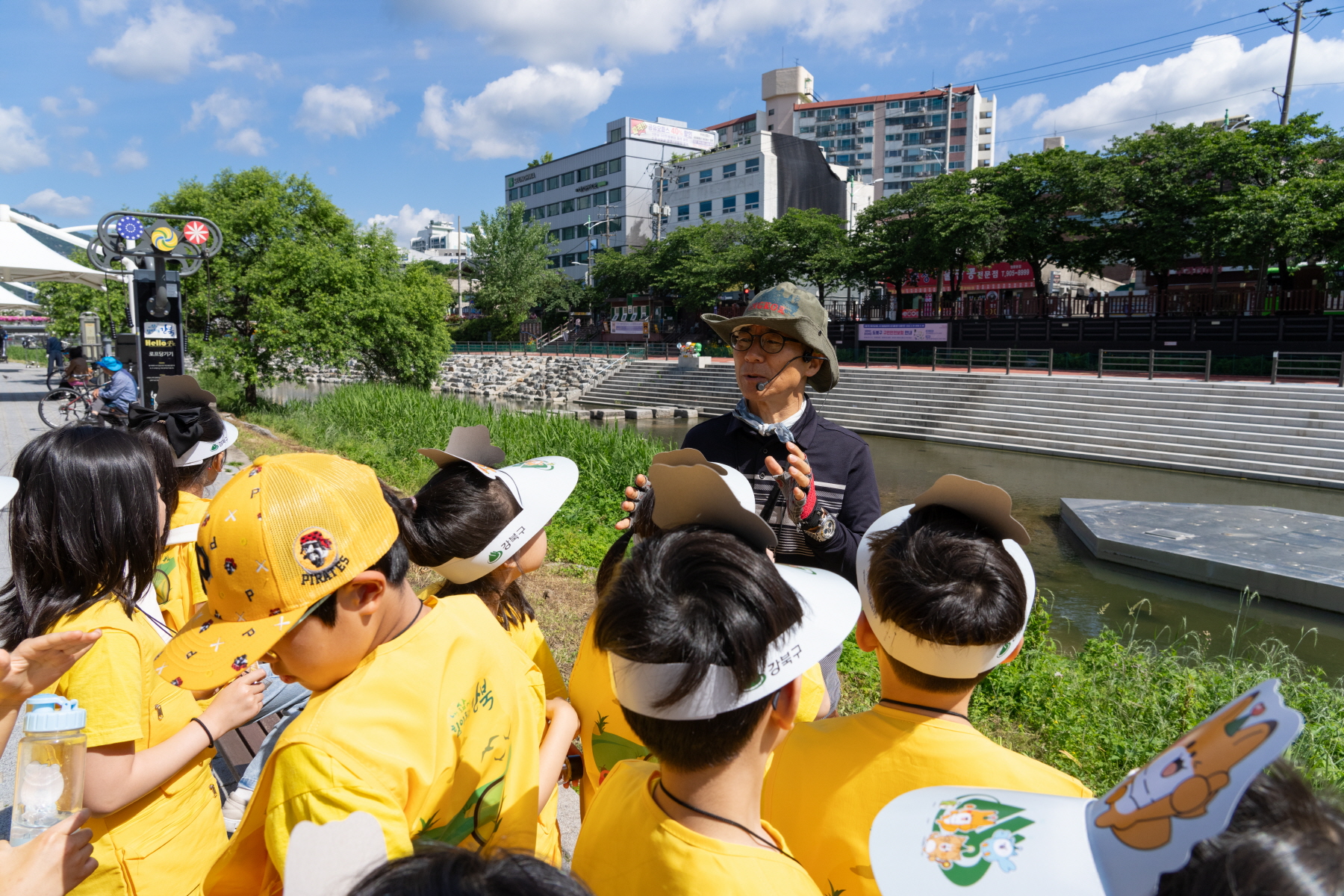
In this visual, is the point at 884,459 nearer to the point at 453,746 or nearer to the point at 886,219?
the point at 453,746

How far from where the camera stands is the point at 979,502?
61.4 inches

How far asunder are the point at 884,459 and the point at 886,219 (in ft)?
73.2

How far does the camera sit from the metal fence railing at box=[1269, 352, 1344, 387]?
16812 mm

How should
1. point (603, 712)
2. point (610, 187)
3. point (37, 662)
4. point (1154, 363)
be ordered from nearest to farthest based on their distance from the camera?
point (37, 662), point (603, 712), point (1154, 363), point (610, 187)

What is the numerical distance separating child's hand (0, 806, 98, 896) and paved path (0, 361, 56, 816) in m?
0.89

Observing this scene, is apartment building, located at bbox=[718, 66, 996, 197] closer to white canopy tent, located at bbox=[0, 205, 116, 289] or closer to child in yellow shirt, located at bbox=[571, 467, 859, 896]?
white canopy tent, located at bbox=[0, 205, 116, 289]

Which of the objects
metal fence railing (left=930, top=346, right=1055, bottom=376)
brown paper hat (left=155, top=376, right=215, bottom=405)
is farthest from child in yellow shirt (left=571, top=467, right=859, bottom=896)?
metal fence railing (left=930, top=346, right=1055, bottom=376)

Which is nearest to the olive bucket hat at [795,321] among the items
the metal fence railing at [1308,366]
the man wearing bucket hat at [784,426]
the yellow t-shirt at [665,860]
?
the man wearing bucket hat at [784,426]

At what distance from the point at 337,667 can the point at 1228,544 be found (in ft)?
31.1

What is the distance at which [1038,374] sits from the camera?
2211 cm

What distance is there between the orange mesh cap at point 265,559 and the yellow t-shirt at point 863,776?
0.91 metres

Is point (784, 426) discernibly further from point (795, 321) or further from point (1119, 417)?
point (1119, 417)

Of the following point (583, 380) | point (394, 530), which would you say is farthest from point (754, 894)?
point (583, 380)

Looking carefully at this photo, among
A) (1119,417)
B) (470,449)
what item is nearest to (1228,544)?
(470,449)
